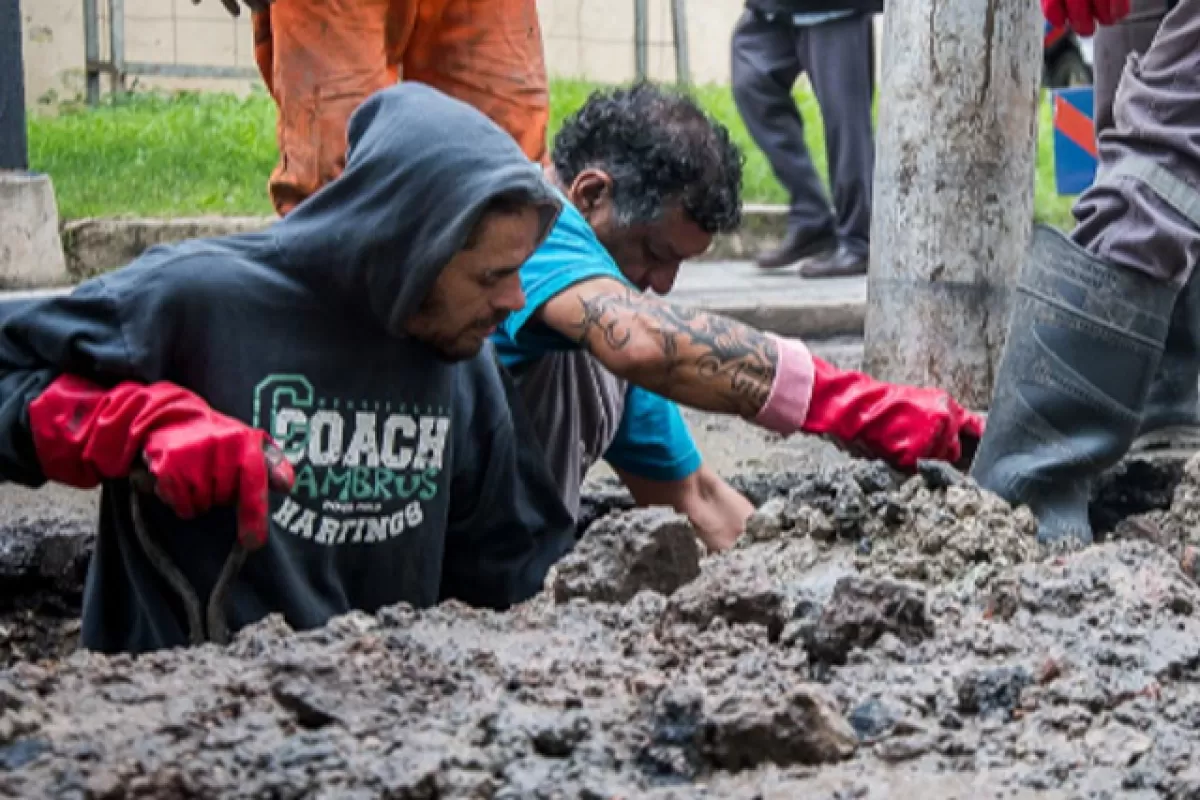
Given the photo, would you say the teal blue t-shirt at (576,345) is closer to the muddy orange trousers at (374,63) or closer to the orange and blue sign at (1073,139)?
the muddy orange trousers at (374,63)

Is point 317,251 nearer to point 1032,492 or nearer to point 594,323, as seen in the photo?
point 594,323

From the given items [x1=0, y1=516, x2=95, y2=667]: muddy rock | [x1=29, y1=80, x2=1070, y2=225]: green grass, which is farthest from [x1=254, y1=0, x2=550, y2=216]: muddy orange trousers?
[x1=29, y1=80, x2=1070, y2=225]: green grass

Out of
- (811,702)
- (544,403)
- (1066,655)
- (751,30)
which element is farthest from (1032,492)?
(751,30)

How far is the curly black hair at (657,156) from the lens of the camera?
11.1 ft

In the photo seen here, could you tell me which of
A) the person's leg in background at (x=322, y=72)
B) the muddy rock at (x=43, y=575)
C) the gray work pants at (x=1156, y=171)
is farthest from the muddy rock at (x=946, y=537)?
the person's leg in background at (x=322, y=72)

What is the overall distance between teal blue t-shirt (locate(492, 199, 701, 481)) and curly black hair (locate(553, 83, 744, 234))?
12 cm

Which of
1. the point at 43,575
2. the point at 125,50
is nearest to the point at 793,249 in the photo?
the point at 43,575

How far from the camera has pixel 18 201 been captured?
606 centimetres

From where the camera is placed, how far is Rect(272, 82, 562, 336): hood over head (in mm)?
2695

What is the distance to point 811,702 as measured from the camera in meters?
1.87

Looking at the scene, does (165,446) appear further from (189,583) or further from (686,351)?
(686,351)

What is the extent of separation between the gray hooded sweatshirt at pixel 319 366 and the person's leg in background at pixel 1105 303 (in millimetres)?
981

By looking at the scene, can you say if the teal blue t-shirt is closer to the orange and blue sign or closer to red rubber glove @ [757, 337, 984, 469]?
red rubber glove @ [757, 337, 984, 469]

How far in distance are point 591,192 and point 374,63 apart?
1.26m
